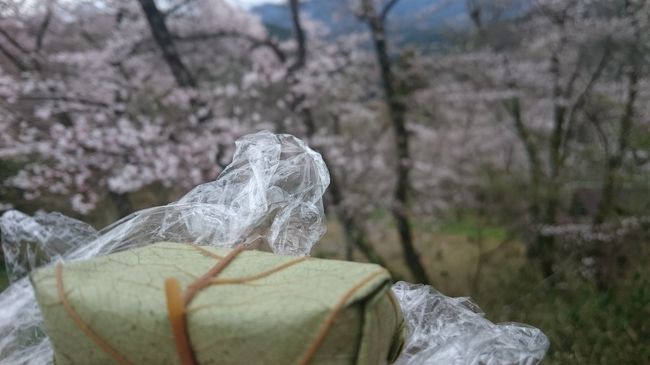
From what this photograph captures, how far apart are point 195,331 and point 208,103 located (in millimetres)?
4084

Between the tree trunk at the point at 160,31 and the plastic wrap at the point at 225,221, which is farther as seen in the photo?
the tree trunk at the point at 160,31

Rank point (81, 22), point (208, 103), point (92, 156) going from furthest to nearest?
1. point (81, 22)
2. point (208, 103)
3. point (92, 156)

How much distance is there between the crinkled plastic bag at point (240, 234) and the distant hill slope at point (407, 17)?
234 inches

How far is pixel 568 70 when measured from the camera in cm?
644

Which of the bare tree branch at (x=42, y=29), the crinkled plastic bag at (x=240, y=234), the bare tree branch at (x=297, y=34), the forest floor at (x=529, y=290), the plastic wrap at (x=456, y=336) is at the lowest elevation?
the forest floor at (x=529, y=290)

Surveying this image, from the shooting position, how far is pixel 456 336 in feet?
3.77

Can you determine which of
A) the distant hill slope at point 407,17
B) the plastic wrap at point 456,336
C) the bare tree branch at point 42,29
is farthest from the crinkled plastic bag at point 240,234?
the distant hill slope at point 407,17

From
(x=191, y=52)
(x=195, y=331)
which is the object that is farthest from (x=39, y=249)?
(x=191, y=52)

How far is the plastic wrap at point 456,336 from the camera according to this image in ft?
3.51

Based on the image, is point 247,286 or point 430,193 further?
point 430,193

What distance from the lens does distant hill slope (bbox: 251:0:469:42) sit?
296 inches

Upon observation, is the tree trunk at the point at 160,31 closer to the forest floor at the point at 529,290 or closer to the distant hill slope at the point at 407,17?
the forest floor at the point at 529,290

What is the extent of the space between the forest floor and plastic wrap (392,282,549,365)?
90 cm

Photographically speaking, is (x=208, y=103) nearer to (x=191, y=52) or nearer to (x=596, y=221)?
(x=191, y=52)
